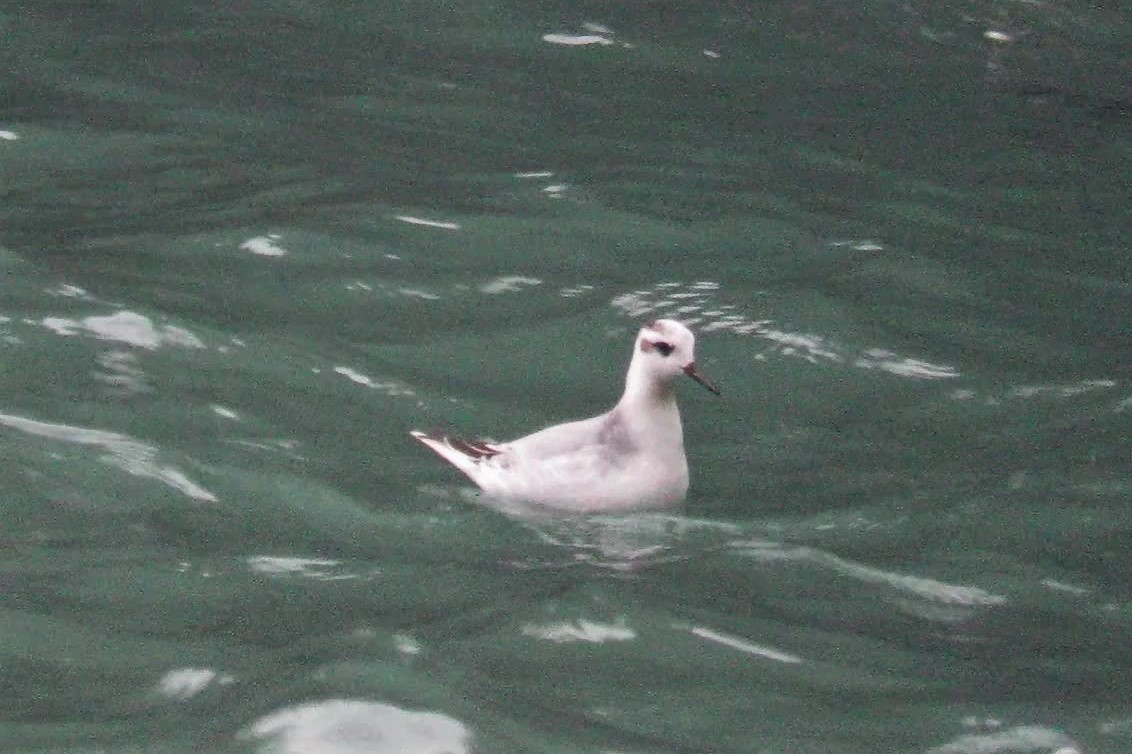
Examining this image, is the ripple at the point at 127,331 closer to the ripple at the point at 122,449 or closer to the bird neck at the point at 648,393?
the ripple at the point at 122,449

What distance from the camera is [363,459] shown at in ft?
32.1

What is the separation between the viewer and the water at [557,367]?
768 cm

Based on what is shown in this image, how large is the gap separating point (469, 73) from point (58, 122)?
3147mm

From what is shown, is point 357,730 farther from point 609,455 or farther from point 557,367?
point 557,367

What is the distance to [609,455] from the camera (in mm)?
9602

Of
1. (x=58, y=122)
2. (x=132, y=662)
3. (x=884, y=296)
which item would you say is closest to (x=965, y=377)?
(x=884, y=296)

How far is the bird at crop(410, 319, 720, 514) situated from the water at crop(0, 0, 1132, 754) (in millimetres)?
148

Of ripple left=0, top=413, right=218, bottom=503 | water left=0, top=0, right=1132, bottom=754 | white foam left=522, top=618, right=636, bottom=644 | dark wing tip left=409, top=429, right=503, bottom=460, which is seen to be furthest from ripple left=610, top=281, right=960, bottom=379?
white foam left=522, top=618, right=636, bottom=644

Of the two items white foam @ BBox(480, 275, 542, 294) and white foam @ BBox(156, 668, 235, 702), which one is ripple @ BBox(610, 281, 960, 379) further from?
white foam @ BBox(156, 668, 235, 702)

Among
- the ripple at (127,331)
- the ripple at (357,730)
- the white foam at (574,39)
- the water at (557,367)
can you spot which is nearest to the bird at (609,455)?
the water at (557,367)

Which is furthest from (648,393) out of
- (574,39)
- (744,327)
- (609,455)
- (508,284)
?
(574,39)

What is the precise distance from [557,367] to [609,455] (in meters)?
1.67

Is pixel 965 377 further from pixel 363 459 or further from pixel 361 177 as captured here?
pixel 361 177

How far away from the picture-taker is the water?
25.2 ft
